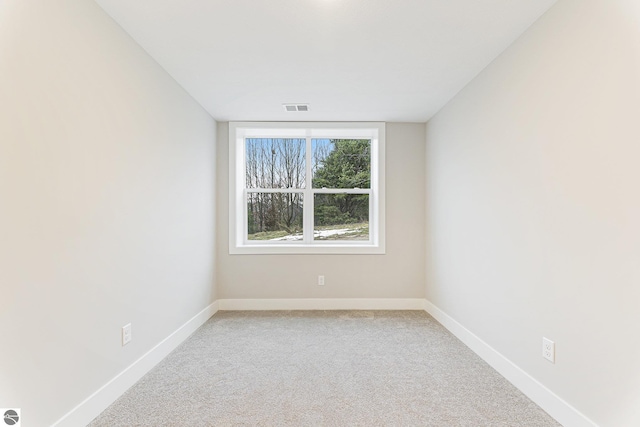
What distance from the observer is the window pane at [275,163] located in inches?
175

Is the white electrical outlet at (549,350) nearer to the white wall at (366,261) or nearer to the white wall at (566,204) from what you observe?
the white wall at (566,204)

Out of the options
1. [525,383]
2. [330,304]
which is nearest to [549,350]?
[525,383]

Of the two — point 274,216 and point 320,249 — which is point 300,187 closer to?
point 274,216

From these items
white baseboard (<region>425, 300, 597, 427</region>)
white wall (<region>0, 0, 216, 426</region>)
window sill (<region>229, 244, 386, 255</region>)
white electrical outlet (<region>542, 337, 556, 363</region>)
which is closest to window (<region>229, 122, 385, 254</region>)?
window sill (<region>229, 244, 386, 255</region>)

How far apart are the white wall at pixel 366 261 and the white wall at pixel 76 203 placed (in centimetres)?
129

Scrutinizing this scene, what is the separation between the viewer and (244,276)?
13.7ft

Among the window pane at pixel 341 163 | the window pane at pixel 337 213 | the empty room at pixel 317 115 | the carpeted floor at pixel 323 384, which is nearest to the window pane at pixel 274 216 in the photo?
the window pane at pixel 337 213

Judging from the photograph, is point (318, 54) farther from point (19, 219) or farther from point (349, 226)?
point (349, 226)

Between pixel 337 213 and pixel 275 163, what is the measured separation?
3.50 ft

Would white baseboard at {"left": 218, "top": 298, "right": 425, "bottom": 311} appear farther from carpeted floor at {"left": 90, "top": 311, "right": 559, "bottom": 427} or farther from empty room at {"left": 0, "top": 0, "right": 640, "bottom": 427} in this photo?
carpeted floor at {"left": 90, "top": 311, "right": 559, "bottom": 427}

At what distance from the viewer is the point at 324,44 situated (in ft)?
7.74

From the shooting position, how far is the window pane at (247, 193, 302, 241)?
4422 millimetres

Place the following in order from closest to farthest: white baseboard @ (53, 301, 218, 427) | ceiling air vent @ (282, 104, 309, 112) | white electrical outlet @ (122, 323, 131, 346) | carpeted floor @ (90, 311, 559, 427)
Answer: white baseboard @ (53, 301, 218, 427)
carpeted floor @ (90, 311, 559, 427)
white electrical outlet @ (122, 323, 131, 346)
ceiling air vent @ (282, 104, 309, 112)

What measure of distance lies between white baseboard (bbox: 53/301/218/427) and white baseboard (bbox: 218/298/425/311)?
3.25 ft
